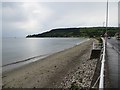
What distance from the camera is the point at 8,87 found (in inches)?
615

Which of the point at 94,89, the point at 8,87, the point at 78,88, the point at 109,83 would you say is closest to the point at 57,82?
the point at 8,87

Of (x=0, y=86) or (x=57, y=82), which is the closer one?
(x=57, y=82)

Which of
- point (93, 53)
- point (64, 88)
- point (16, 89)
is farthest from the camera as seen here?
point (93, 53)

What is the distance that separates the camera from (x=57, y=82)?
15.1 meters

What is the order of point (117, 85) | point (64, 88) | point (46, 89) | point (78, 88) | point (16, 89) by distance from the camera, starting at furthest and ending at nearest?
1. point (16, 89)
2. point (46, 89)
3. point (64, 88)
4. point (78, 88)
5. point (117, 85)

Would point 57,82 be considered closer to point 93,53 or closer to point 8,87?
point 8,87

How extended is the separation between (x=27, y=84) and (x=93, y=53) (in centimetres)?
978

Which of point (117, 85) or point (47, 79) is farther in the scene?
point (47, 79)

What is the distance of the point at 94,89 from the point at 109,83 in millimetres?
2188

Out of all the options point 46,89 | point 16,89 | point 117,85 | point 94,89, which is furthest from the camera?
point 16,89

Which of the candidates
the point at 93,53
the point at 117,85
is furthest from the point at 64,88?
the point at 93,53

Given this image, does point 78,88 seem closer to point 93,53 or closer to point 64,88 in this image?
point 64,88

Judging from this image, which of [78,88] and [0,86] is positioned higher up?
[78,88]

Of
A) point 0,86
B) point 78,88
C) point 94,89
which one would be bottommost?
point 0,86
